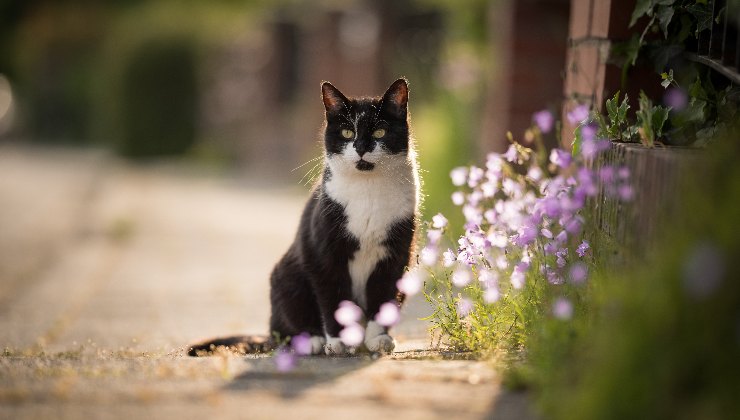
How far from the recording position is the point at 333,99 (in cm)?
370

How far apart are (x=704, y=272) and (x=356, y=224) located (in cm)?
198

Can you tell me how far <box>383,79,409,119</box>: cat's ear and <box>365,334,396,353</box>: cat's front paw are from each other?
0.95 metres

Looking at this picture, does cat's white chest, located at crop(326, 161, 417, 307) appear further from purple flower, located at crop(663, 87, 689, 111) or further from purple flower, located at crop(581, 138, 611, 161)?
purple flower, located at crop(663, 87, 689, 111)

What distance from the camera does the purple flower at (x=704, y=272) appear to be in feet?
5.11

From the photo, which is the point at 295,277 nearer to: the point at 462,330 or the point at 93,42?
the point at 462,330

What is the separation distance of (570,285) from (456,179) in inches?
36.2

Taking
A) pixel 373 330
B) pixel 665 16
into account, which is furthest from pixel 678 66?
pixel 373 330

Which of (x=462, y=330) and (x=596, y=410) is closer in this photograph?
(x=596, y=410)

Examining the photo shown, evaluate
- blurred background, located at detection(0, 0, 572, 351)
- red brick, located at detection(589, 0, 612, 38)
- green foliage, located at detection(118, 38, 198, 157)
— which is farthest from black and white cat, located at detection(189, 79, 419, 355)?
green foliage, located at detection(118, 38, 198, 157)

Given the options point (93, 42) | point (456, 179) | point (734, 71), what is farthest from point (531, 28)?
point (93, 42)

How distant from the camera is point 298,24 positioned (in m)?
17.6

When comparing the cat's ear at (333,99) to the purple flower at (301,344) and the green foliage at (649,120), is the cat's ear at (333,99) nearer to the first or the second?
the purple flower at (301,344)

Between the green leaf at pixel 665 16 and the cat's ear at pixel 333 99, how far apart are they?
1.30m

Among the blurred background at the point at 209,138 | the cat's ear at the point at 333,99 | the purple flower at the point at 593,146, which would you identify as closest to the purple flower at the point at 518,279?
the purple flower at the point at 593,146
